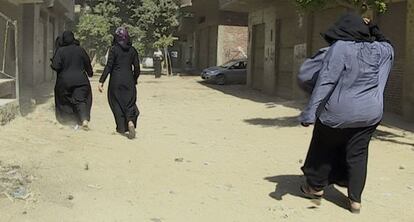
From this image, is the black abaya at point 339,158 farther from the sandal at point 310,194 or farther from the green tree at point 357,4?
the green tree at point 357,4

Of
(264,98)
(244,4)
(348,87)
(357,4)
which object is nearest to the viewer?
(348,87)

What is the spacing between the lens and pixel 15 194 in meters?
5.00

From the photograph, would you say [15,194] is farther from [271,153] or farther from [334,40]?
[271,153]

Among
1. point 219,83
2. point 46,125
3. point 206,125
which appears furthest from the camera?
point 219,83

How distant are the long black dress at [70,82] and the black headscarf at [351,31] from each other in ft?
16.0

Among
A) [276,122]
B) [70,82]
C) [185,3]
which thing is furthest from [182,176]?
[185,3]

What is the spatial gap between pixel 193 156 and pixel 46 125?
2.38 m

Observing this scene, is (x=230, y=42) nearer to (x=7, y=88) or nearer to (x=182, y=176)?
(x=7, y=88)

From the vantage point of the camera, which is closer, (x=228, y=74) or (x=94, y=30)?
(x=228, y=74)

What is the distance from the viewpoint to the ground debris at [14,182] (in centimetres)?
500

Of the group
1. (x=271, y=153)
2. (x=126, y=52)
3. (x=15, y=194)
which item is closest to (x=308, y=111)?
(x=15, y=194)

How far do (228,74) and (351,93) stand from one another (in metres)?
23.6

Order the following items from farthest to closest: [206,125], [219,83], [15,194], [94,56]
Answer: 1. [94,56]
2. [219,83]
3. [206,125]
4. [15,194]

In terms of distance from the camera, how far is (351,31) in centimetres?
506
